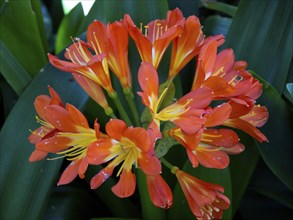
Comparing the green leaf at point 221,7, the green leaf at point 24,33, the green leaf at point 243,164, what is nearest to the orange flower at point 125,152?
the green leaf at point 243,164

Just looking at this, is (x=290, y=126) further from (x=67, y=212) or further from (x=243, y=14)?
(x=67, y=212)

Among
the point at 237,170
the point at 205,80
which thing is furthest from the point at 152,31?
the point at 237,170

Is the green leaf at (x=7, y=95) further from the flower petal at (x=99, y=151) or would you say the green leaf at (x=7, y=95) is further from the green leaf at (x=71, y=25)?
the flower petal at (x=99, y=151)

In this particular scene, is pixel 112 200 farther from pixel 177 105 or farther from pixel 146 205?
pixel 177 105

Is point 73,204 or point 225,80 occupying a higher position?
point 225,80

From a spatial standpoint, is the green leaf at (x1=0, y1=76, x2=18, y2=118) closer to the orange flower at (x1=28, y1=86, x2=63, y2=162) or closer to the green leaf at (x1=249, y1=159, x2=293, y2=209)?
the orange flower at (x1=28, y1=86, x2=63, y2=162)

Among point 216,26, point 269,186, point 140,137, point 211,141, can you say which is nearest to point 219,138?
point 211,141
